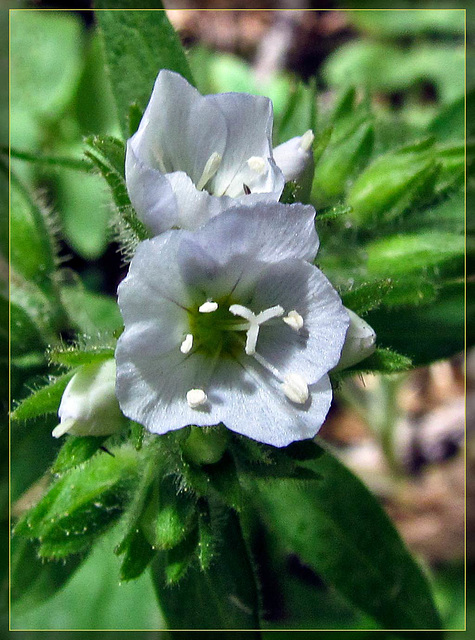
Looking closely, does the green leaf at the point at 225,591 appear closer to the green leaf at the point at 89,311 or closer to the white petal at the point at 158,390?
the white petal at the point at 158,390

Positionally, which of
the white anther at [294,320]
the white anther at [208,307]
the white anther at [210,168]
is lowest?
the white anther at [294,320]

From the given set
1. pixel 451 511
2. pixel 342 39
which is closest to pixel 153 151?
pixel 451 511

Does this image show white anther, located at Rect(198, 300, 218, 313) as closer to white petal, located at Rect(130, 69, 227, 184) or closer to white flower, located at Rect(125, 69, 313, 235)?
white flower, located at Rect(125, 69, 313, 235)

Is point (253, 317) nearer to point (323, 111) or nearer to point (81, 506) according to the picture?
point (81, 506)

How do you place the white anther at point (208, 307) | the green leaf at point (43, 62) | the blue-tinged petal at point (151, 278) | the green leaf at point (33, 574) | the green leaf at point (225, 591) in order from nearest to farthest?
the blue-tinged petal at point (151, 278), the white anther at point (208, 307), the green leaf at point (225, 591), the green leaf at point (33, 574), the green leaf at point (43, 62)

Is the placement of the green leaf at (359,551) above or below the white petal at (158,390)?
below


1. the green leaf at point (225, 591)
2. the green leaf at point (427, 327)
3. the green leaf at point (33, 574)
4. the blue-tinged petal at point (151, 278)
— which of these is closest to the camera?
the blue-tinged petal at point (151, 278)

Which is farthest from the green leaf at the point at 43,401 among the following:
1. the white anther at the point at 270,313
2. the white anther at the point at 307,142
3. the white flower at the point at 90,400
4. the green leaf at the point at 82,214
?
the green leaf at the point at 82,214

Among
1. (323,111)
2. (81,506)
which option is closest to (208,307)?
(81,506)
